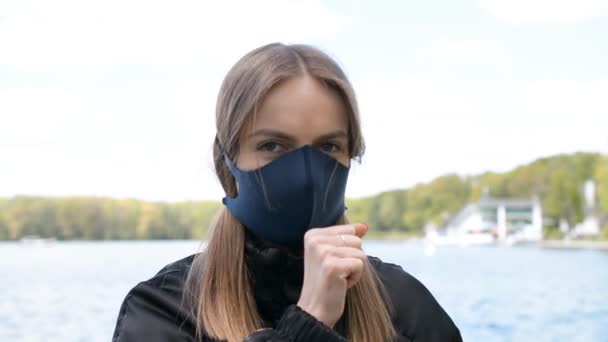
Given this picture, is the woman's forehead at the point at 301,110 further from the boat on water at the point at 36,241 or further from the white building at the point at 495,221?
the boat on water at the point at 36,241

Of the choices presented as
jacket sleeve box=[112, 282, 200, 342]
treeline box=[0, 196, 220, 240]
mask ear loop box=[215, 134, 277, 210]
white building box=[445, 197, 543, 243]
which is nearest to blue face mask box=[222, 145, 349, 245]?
mask ear loop box=[215, 134, 277, 210]

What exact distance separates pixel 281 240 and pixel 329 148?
21cm

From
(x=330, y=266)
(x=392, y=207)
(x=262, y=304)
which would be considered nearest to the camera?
(x=330, y=266)

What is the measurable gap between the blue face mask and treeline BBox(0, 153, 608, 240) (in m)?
29.7

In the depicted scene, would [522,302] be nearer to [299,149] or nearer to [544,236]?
[299,149]

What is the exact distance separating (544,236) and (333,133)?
372 feet

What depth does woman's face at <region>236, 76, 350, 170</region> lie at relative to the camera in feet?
6.23

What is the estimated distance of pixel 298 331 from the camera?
5.75ft

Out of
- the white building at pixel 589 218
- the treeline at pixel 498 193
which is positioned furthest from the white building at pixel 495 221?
the white building at pixel 589 218

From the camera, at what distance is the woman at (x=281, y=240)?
1.78 meters

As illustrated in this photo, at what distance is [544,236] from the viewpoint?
111688 mm

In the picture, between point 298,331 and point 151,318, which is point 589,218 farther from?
point 298,331

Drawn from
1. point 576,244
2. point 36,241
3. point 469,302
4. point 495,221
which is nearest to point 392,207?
point 495,221

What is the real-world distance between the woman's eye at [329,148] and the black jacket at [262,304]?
229 mm
